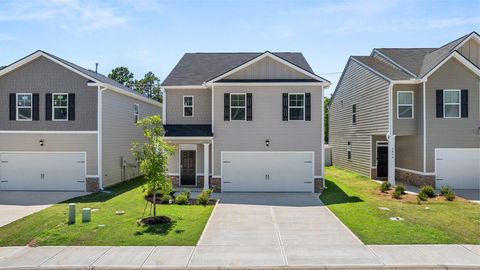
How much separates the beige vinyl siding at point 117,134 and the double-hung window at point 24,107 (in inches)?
148

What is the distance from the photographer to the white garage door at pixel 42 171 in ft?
59.1

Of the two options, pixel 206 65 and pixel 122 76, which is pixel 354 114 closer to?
pixel 206 65

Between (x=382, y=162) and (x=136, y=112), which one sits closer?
(x=382, y=162)

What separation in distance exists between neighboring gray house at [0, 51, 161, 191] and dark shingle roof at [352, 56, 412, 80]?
605 inches

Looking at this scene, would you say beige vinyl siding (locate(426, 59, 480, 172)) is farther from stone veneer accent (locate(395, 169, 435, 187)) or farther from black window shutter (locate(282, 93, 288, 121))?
black window shutter (locate(282, 93, 288, 121))

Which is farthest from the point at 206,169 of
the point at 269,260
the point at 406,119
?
the point at 406,119

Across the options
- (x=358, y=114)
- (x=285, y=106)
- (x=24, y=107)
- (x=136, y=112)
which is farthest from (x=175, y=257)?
(x=358, y=114)

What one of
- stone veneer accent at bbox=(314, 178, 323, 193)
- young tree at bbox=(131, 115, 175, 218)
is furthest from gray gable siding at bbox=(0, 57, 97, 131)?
stone veneer accent at bbox=(314, 178, 323, 193)

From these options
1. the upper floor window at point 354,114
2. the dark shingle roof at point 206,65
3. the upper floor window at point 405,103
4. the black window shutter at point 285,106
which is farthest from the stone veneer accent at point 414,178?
the dark shingle roof at point 206,65

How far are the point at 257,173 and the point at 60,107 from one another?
10.8 meters

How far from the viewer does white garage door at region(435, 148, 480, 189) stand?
18.0 metres

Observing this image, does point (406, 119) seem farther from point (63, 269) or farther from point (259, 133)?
point (63, 269)

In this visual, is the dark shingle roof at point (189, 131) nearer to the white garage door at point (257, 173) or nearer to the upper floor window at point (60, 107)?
the white garage door at point (257, 173)

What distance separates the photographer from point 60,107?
1812 centimetres
